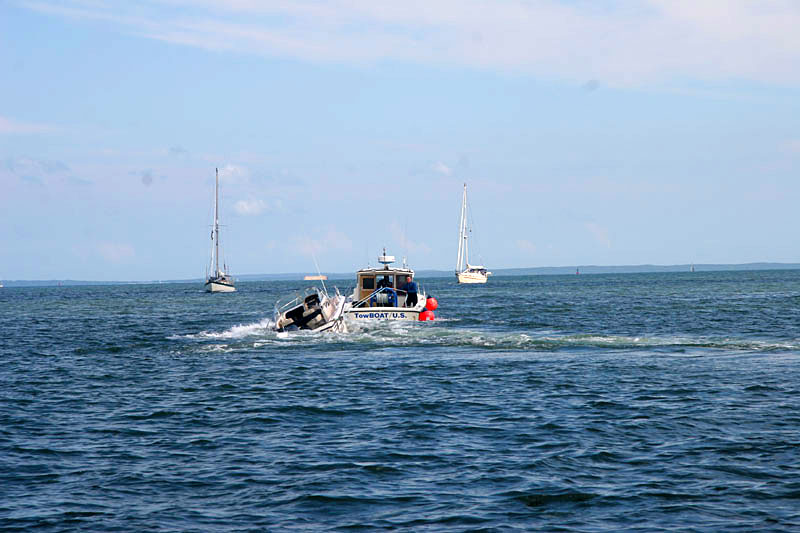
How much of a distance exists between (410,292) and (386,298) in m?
1.56

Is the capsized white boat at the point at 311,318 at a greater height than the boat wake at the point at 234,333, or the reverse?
the capsized white boat at the point at 311,318

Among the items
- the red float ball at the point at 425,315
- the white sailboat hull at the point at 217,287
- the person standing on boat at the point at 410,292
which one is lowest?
the white sailboat hull at the point at 217,287

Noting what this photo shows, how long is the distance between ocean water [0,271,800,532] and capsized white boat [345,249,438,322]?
409 inches

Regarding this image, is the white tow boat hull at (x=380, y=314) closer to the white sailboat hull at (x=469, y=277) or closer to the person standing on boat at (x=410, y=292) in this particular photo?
the person standing on boat at (x=410, y=292)

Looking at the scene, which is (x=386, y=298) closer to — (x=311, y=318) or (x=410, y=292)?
(x=410, y=292)

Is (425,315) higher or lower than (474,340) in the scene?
higher

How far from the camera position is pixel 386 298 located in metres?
41.8

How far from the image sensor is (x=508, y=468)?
1240 centimetres

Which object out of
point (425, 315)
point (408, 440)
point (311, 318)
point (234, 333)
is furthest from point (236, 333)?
point (408, 440)

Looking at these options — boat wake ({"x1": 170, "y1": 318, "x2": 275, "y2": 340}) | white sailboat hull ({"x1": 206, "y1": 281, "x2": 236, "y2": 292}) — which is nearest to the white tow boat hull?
boat wake ({"x1": 170, "y1": 318, "x2": 275, "y2": 340})

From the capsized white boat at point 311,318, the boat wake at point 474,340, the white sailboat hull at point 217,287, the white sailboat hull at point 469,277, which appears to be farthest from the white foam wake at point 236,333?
the white sailboat hull at point 469,277

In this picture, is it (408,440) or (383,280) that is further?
(383,280)

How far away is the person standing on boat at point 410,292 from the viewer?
137 feet

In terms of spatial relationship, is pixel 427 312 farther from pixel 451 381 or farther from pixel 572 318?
pixel 451 381
